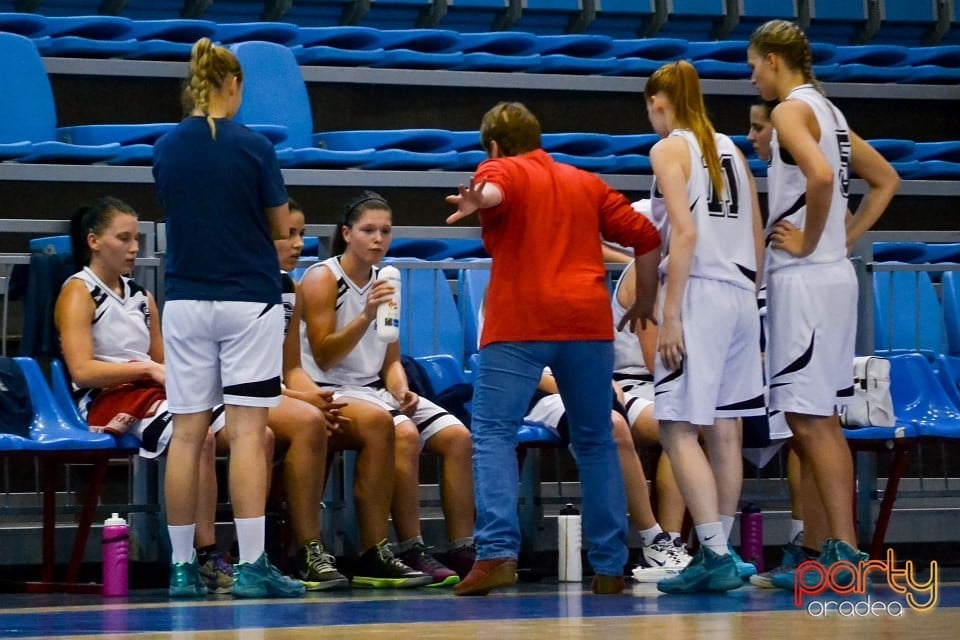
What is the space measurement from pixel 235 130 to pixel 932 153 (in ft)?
18.7

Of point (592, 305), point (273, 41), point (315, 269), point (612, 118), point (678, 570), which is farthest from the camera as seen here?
point (612, 118)

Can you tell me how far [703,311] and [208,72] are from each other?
1621 millimetres

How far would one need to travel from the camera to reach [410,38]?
8.73 metres

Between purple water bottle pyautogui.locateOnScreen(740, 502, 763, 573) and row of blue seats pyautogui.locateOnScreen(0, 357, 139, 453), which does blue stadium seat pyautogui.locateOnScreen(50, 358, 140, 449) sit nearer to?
row of blue seats pyautogui.locateOnScreen(0, 357, 139, 453)

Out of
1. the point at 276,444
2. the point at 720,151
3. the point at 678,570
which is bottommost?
the point at 678,570

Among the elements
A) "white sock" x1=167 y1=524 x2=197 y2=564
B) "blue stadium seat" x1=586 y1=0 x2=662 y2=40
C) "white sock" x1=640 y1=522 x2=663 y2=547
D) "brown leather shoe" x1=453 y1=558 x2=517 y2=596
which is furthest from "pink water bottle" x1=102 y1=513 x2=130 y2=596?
"blue stadium seat" x1=586 y1=0 x2=662 y2=40

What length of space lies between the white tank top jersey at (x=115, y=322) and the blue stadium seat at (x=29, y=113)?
6.33 feet

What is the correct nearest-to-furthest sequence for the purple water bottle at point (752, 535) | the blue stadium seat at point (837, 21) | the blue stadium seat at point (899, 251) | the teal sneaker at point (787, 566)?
1. the teal sneaker at point (787, 566)
2. the purple water bottle at point (752, 535)
3. the blue stadium seat at point (899, 251)
4. the blue stadium seat at point (837, 21)

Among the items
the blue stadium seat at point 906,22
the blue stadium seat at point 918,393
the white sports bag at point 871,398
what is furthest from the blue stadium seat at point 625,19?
the white sports bag at point 871,398

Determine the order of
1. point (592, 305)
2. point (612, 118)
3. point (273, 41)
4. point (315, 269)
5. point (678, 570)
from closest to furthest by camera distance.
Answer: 1. point (592, 305)
2. point (678, 570)
3. point (315, 269)
4. point (273, 41)
5. point (612, 118)

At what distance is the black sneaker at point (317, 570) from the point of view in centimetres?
509

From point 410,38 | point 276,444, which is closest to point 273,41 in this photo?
point 410,38

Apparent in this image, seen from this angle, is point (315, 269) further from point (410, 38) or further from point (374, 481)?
point (410, 38)

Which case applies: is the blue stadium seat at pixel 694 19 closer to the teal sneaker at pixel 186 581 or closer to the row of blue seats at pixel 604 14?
the row of blue seats at pixel 604 14
